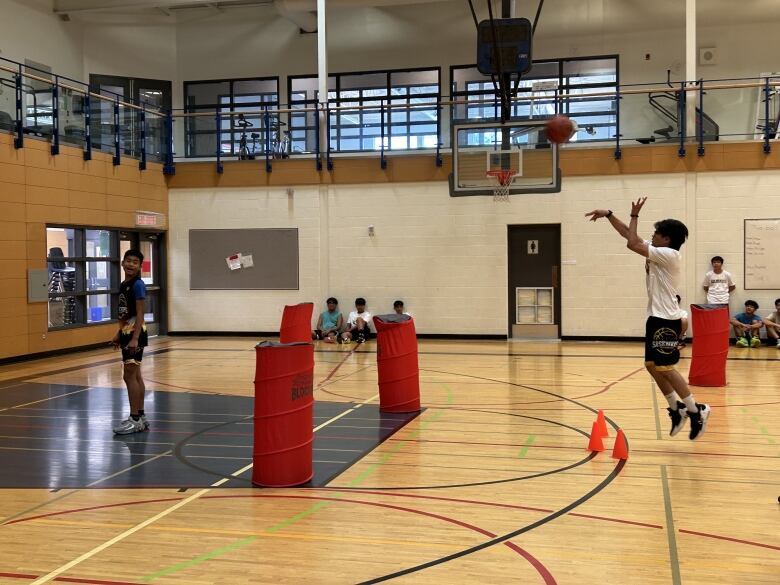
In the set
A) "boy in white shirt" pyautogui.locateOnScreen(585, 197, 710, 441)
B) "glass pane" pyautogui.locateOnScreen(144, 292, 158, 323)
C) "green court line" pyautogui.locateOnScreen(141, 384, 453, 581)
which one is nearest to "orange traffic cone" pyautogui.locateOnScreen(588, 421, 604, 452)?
"boy in white shirt" pyautogui.locateOnScreen(585, 197, 710, 441)

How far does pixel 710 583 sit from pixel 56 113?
1439 cm

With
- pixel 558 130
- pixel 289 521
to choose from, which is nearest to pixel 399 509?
pixel 289 521

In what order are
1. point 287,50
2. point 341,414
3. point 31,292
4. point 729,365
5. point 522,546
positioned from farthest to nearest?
point 287,50 < point 31,292 < point 729,365 < point 341,414 < point 522,546

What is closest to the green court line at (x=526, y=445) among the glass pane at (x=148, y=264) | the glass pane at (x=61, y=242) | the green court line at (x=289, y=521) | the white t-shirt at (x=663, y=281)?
the green court line at (x=289, y=521)

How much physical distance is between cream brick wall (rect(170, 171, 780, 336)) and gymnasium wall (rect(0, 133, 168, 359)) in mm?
2745

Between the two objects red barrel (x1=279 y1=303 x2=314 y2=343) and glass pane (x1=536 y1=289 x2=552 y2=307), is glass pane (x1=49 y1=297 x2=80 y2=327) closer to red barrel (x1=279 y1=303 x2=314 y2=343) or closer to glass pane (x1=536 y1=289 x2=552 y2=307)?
red barrel (x1=279 y1=303 x2=314 y2=343)

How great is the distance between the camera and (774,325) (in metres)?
15.7

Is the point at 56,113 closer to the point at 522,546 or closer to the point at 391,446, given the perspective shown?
the point at 391,446

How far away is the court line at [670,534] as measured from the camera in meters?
4.20

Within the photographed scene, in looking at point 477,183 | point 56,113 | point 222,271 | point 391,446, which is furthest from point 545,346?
point 56,113

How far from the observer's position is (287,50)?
21.4 meters

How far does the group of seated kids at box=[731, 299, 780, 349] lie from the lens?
15648 mm

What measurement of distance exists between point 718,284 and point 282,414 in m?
12.5

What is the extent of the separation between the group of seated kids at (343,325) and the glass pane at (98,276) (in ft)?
15.3
